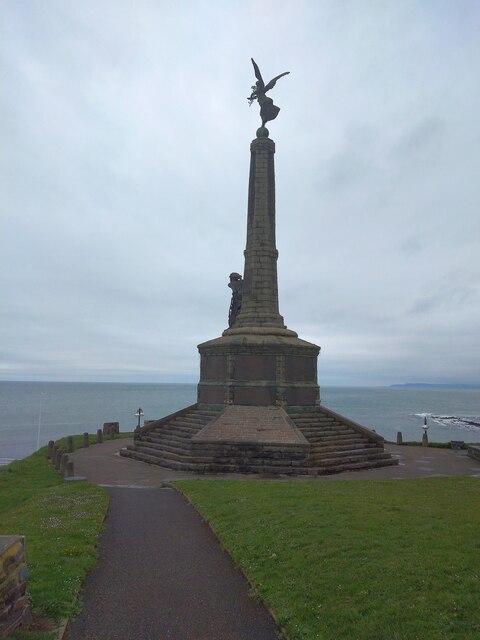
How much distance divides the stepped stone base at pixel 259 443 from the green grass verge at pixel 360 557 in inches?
199

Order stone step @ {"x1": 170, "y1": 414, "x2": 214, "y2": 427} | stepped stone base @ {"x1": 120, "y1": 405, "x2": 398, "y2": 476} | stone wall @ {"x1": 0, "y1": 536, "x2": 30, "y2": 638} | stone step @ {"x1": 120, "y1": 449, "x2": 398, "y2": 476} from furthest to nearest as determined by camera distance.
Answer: stone step @ {"x1": 170, "y1": 414, "x2": 214, "y2": 427}, stepped stone base @ {"x1": 120, "y1": 405, "x2": 398, "y2": 476}, stone step @ {"x1": 120, "y1": 449, "x2": 398, "y2": 476}, stone wall @ {"x1": 0, "y1": 536, "x2": 30, "y2": 638}

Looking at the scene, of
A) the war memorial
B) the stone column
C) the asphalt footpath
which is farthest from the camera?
the stone column

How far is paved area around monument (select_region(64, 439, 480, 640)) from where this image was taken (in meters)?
5.96

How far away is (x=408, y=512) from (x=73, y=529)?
678 centimetres

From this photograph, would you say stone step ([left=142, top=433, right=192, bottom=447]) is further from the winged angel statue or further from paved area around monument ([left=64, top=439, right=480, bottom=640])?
the winged angel statue

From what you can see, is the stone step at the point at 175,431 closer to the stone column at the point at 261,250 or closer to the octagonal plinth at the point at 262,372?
the octagonal plinth at the point at 262,372

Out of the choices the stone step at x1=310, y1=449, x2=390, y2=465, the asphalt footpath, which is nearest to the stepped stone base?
the stone step at x1=310, y1=449, x2=390, y2=465

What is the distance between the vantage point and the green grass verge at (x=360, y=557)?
18.2 ft

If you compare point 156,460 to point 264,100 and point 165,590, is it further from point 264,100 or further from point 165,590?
point 264,100

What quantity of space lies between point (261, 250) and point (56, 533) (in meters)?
16.8

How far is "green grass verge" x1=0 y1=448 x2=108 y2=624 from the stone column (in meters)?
11.5

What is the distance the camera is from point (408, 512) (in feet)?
32.3

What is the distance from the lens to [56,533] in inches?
362

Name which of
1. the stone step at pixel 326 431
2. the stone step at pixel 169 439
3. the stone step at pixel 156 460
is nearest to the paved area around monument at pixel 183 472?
the stone step at pixel 156 460
